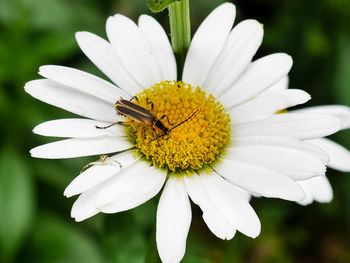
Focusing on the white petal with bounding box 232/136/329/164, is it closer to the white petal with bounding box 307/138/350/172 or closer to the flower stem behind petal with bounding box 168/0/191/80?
the flower stem behind petal with bounding box 168/0/191/80

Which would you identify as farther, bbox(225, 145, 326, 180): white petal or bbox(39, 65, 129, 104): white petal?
bbox(39, 65, 129, 104): white petal

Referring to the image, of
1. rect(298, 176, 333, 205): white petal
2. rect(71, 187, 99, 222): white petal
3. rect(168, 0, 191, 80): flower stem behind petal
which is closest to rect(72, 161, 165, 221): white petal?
rect(71, 187, 99, 222): white petal

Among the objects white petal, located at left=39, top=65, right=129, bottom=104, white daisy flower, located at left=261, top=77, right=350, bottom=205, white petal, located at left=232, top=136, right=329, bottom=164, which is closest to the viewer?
white petal, located at left=232, top=136, right=329, bottom=164

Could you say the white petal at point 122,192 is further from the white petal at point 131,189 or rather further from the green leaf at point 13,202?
the green leaf at point 13,202

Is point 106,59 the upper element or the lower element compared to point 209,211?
upper

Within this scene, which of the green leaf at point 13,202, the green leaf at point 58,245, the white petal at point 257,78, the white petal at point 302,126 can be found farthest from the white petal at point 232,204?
the green leaf at point 58,245

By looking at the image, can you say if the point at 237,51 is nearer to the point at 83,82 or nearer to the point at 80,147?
the point at 83,82

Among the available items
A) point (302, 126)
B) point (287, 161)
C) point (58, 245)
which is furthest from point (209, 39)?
point (58, 245)
